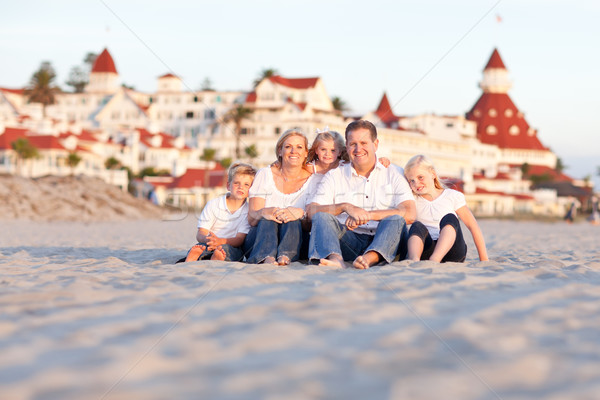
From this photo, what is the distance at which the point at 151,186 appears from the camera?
57.5 metres

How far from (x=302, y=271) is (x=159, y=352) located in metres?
2.16

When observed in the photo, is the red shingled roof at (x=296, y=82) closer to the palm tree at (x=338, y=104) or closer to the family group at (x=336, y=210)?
the palm tree at (x=338, y=104)

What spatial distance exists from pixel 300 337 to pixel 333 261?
233cm

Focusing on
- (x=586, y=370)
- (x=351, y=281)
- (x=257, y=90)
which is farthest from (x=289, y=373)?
(x=257, y=90)

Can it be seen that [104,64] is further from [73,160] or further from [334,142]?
[334,142]

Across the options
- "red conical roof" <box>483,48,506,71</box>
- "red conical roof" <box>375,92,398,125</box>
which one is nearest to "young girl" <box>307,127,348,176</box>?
"red conical roof" <box>375,92,398,125</box>

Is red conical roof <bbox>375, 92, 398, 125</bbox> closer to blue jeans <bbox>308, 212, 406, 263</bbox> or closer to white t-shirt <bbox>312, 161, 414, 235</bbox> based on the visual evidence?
white t-shirt <bbox>312, 161, 414, 235</bbox>

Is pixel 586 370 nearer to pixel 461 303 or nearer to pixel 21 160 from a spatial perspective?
pixel 461 303

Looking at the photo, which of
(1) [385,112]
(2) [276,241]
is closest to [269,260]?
(2) [276,241]

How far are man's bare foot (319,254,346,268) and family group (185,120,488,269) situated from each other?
0.4 inches

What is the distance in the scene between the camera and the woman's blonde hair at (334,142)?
6.01 m

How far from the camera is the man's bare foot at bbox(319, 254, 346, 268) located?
512cm

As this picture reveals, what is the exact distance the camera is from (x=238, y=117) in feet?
225

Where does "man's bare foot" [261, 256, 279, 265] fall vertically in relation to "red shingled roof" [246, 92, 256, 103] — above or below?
below
